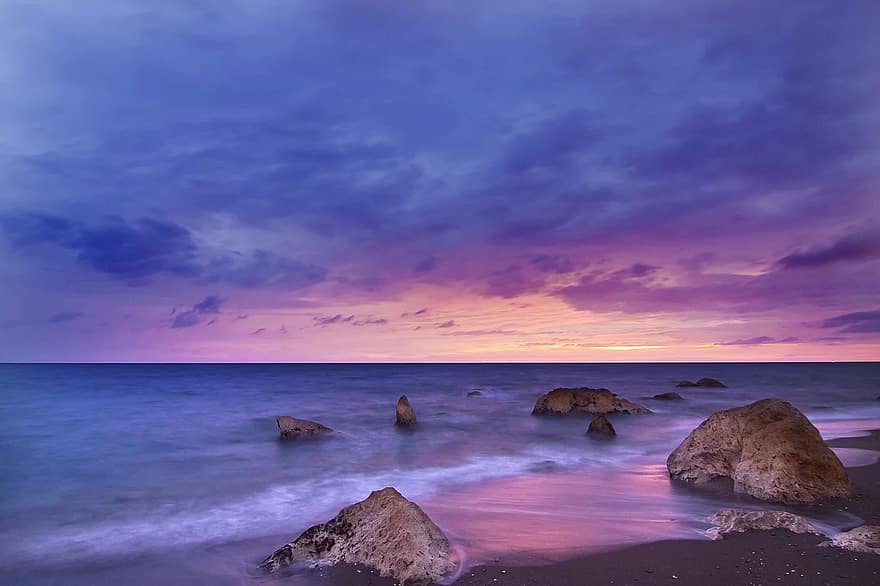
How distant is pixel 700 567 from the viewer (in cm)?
731

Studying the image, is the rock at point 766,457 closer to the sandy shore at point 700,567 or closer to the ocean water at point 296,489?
the ocean water at point 296,489

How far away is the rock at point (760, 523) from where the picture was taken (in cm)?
836

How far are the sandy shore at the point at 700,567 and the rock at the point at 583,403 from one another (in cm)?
2288

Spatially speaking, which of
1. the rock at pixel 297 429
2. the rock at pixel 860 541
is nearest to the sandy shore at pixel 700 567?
the rock at pixel 860 541

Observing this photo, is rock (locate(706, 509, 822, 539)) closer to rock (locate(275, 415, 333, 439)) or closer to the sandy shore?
the sandy shore

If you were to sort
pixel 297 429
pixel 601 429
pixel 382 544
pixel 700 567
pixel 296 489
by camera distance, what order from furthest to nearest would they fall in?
1. pixel 297 429
2. pixel 601 429
3. pixel 296 489
4. pixel 382 544
5. pixel 700 567

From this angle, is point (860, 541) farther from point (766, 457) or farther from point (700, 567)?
point (766, 457)

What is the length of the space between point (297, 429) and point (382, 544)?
1630 centimetres

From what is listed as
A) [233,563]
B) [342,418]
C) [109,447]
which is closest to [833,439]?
[233,563]

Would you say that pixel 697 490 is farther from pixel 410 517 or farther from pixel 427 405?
pixel 427 405

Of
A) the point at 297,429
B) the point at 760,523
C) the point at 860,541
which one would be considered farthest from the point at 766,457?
the point at 297,429

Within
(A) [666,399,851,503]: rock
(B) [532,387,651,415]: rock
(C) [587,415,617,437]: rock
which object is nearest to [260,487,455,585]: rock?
(A) [666,399,851,503]: rock

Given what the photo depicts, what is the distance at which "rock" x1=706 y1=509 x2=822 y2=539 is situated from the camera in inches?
329

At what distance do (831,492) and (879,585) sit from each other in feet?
15.4
